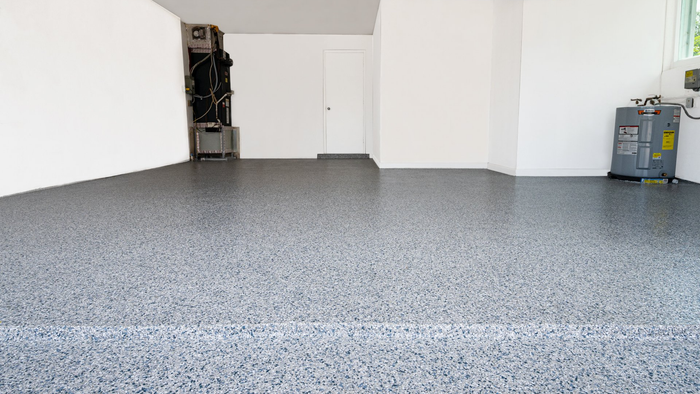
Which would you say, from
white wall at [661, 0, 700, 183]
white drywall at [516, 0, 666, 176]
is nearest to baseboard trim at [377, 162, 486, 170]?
white drywall at [516, 0, 666, 176]

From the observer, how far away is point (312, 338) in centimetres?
130

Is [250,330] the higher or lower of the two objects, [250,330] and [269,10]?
the lower

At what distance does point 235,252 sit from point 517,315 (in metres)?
1.21

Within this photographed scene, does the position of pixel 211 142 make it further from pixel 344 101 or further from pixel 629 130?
pixel 629 130

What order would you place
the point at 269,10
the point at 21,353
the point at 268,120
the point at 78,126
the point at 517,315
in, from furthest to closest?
the point at 268,120 → the point at 269,10 → the point at 78,126 → the point at 517,315 → the point at 21,353

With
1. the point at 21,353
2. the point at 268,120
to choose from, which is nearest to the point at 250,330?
the point at 21,353

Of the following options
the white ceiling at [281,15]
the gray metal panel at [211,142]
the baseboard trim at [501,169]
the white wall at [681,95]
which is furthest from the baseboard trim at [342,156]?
the white wall at [681,95]

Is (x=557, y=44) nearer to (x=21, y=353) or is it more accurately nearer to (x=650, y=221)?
(x=650, y=221)

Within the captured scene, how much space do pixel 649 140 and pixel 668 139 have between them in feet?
0.61

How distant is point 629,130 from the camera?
16.1 ft

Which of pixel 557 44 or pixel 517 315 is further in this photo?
pixel 557 44

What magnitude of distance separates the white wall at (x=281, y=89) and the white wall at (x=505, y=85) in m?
3.32

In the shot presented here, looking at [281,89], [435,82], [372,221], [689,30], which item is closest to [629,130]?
[689,30]

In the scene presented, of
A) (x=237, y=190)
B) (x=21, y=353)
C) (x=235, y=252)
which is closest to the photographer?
(x=21, y=353)
